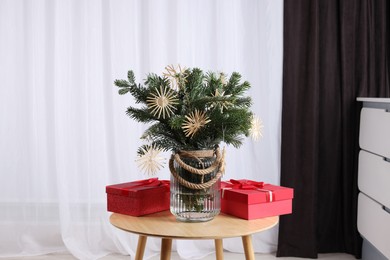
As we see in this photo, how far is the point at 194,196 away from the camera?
1601mm

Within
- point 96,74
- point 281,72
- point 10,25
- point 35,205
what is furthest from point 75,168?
point 281,72

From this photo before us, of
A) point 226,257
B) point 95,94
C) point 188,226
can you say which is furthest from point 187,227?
point 95,94

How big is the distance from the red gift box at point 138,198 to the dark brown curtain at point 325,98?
1.36 meters

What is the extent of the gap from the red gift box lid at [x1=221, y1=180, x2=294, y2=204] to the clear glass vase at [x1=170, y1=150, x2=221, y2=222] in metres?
0.08

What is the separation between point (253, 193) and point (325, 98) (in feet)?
4.82

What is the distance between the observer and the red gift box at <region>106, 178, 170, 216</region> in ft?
5.52

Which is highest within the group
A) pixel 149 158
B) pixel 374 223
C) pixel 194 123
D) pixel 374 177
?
pixel 194 123

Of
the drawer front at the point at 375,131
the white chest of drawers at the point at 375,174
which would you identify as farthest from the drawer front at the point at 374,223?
the drawer front at the point at 375,131

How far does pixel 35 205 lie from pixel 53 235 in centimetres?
20

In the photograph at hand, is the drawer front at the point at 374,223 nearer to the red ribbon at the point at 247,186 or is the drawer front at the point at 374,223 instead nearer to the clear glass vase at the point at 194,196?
the red ribbon at the point at 247,186

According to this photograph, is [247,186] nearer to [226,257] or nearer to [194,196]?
[194,196]

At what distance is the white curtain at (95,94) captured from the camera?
299cm

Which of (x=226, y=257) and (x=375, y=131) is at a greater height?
(x=375, y=131)

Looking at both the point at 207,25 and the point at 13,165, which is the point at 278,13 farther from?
the point at 13,165
